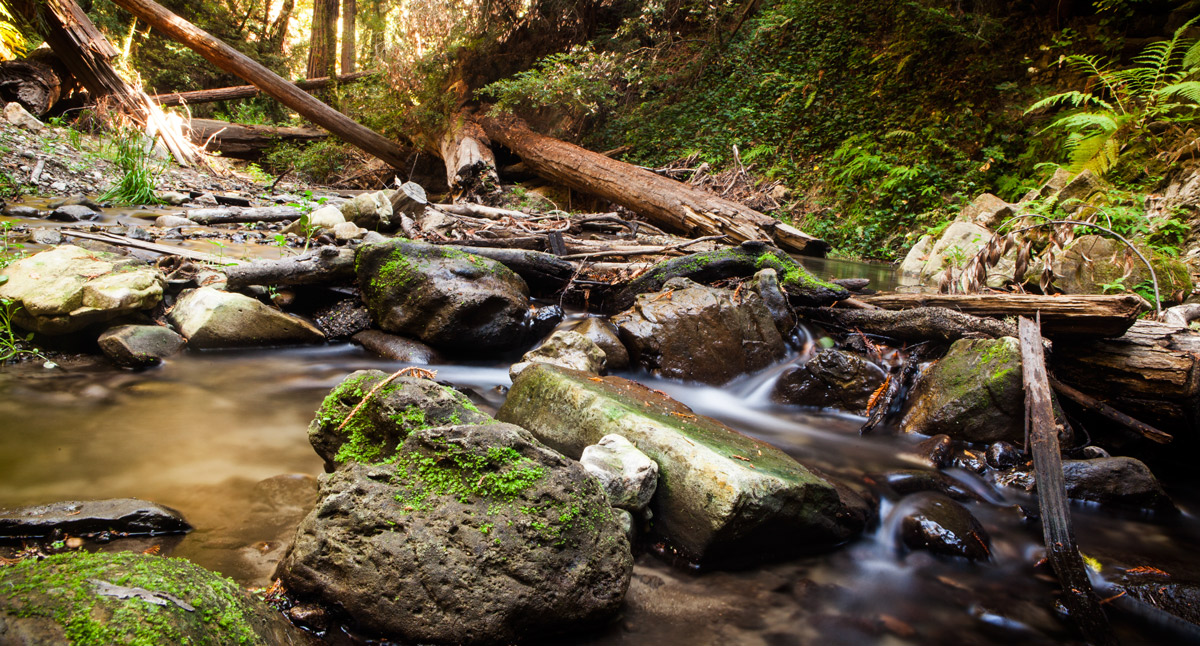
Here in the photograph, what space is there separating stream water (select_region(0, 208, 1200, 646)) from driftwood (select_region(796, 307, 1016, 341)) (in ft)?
3.50

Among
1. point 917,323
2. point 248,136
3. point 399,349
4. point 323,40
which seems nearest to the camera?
point 917,323

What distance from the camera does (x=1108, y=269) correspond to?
18.2ft

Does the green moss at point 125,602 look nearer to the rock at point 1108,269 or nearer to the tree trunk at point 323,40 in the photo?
the rock at point 1108,269

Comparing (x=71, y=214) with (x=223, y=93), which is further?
(x=223, y=93)

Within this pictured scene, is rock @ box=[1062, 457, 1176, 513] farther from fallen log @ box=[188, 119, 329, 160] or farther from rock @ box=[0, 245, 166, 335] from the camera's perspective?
fallen log @ box=[188, 119, 329, 160]

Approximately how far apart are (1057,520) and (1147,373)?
5.74ft

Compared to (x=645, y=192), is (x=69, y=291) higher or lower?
lower

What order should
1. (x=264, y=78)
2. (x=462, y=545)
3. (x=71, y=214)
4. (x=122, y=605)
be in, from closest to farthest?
1. (x=122, y=605)
2. (x=462, y=545)
3. (x=71, y=214)
4. (x=264, y=78)

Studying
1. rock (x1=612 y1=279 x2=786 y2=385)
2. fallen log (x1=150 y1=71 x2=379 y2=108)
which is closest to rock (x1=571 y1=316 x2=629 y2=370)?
rock (x1=612 y1=279 x2=786 y2=385)

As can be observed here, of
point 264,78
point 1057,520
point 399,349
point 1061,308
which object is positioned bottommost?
point 399,349

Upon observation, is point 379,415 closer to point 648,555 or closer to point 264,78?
point 648,555

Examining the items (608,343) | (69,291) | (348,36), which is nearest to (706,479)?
(608,343)

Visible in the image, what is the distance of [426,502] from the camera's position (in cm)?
196

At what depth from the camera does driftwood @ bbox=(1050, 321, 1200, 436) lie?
3.50 meters
